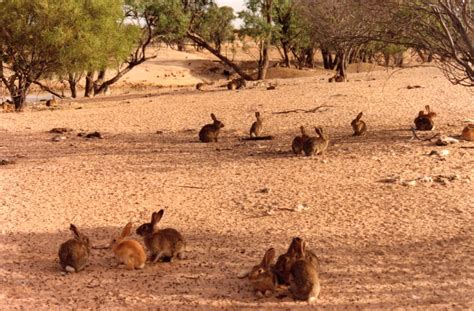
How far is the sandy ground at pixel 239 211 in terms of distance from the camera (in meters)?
5.80

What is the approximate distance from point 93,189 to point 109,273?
3793 millimetres

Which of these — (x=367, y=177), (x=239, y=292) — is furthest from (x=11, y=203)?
(x=367, y=177)

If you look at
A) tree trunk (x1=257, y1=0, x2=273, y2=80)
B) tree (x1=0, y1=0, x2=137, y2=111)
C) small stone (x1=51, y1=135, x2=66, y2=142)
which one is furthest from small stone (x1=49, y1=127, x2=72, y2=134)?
tree trunk (x1=257, y1=0, x2=273, y2=80)

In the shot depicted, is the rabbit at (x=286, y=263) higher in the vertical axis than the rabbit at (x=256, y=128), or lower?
lower

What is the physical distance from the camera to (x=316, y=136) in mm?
13125

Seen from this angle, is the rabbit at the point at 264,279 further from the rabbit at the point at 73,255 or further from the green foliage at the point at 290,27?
the green foliage at the point at 290,27

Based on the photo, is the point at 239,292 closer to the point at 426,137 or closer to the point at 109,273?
the point at 109,273

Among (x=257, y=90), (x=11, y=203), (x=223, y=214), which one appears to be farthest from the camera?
(x=257, y=90)

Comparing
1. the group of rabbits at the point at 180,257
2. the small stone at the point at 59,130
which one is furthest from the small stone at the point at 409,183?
the small stone at the point at 59,130

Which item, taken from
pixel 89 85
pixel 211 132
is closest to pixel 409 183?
pixel 211 132

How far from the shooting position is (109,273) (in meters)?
6.32

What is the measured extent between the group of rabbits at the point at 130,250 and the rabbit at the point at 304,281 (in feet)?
5.15

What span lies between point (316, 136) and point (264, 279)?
7.85m

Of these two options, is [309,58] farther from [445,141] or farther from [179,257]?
[179,257]
